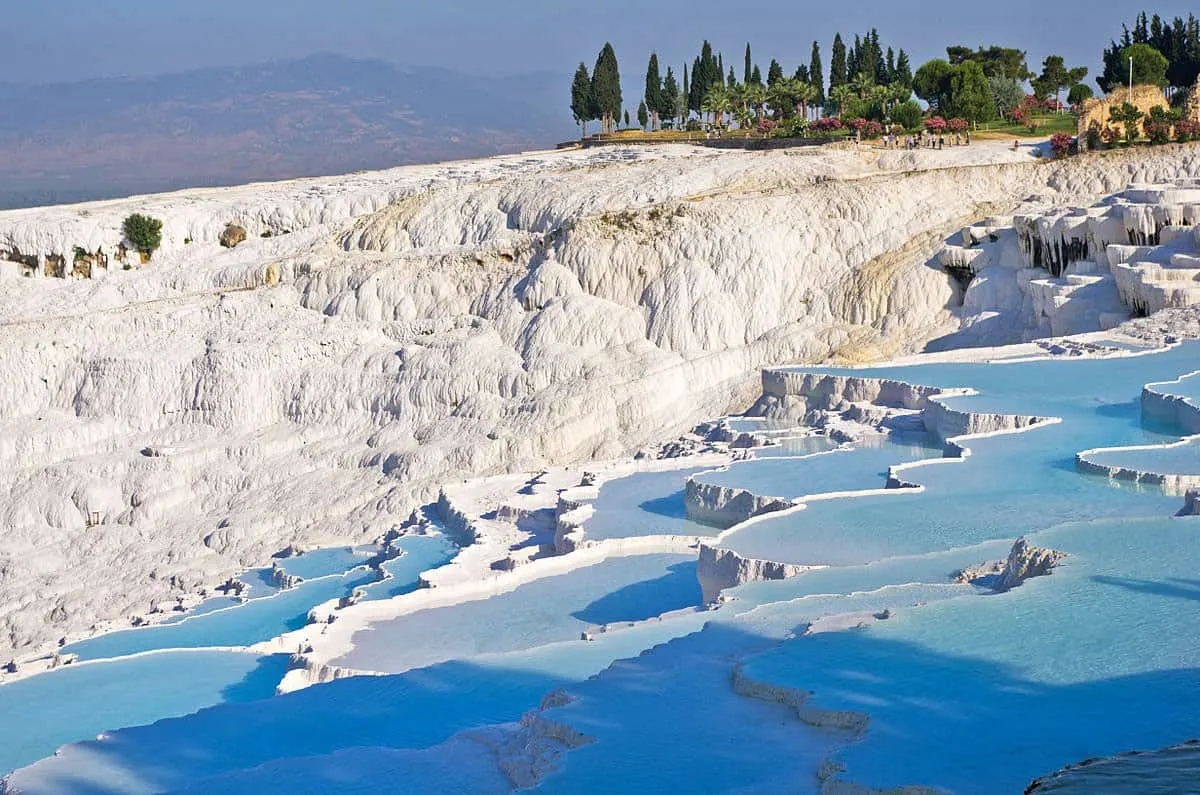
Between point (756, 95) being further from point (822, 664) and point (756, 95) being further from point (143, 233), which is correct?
point (822, 664)

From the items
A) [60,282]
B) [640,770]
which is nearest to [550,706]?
[640,770]

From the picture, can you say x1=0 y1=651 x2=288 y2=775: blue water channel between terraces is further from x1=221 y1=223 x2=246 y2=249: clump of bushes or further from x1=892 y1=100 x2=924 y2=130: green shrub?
x1=892 y1=100 x2=924 y2=130: green shrub

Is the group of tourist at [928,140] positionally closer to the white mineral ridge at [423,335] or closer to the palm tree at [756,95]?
the white mineral ridge at [423,335]

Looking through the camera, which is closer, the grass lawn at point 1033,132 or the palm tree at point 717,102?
the grass lawn at point 1033,132

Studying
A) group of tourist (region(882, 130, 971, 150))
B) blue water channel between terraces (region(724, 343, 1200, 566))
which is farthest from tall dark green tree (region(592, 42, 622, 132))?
blue water channel between terraces (region(724, 343, 1200, 566))

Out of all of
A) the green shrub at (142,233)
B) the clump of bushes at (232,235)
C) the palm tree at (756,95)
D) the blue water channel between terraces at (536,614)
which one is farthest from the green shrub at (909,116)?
the blue water channel between terraces at (536,614)

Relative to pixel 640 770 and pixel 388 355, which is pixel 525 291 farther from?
pixel 640 770
